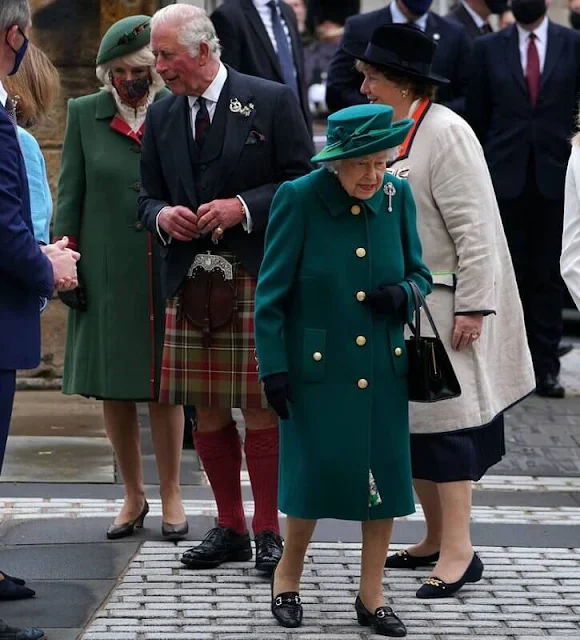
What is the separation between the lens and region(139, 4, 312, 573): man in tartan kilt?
5.88m

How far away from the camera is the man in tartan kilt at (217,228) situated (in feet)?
19.3

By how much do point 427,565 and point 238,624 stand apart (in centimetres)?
105

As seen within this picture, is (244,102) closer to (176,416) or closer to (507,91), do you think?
(176,416)

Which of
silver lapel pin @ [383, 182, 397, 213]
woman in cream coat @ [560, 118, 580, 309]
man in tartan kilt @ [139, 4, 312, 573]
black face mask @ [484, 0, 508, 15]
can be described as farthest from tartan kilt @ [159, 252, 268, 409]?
→ black face mask @ [484, 0, 508, 15]

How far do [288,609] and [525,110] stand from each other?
5.06 meters

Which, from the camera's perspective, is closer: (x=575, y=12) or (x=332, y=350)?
(x=332, y=350)

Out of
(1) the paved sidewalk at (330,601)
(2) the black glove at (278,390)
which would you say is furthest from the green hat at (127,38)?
(1) the paved sidewalk at (330,601)

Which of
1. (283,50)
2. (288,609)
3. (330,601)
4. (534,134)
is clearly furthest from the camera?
(534,134)

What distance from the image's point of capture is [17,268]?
16.2 feet

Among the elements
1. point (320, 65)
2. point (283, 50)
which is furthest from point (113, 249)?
point (320, 65)

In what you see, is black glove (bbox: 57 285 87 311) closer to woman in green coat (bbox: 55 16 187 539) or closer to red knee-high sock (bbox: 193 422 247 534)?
woman in green coat (bbox: 55 16 187 539)

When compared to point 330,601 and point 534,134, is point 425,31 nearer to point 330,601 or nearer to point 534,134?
point 534,134

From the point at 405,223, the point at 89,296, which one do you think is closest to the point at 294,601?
the point at 405,223

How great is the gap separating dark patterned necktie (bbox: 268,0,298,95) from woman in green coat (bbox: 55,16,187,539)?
247cm
